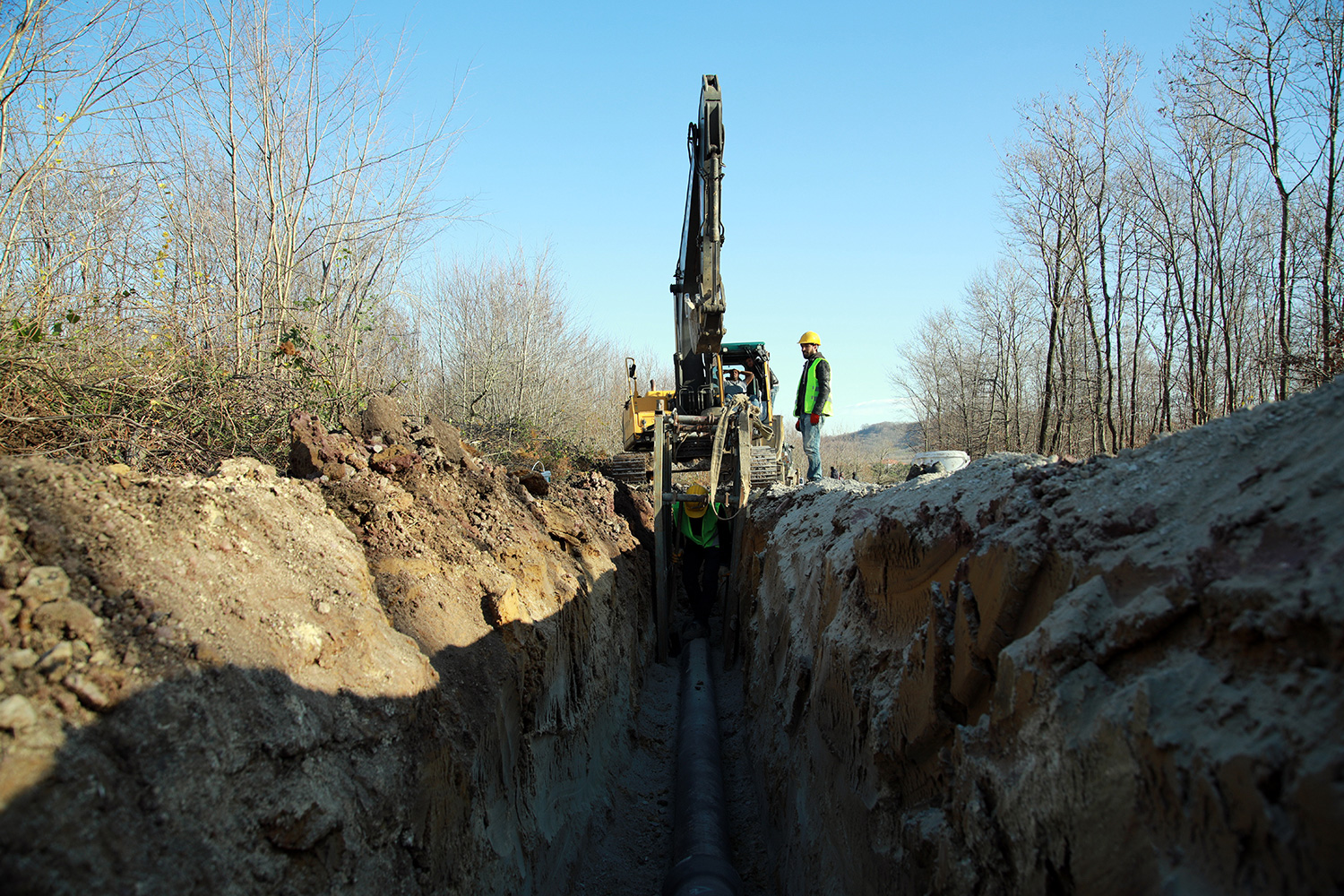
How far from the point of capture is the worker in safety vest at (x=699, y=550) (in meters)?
9.52

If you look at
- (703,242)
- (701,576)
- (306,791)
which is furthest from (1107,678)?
(701,576)

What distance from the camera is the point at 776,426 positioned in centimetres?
1355

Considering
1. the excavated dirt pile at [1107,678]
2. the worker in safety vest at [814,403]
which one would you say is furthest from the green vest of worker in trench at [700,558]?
the excavated dirt pile at [1107,678]

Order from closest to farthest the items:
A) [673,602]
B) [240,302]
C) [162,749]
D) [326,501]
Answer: [162,749]
[326,501]
[240,302]
[673,602]

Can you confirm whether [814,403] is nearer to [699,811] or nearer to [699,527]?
[699,527]

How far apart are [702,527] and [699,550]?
568mm

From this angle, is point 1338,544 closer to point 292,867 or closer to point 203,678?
point 292,867

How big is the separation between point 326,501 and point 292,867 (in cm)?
216

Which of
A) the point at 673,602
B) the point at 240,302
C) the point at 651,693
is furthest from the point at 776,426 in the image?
the point at 240,302

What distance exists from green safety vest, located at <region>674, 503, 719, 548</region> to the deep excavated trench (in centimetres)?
483

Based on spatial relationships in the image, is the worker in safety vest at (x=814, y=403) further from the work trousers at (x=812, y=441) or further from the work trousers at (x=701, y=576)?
the work trousers at (x=701, y=576)

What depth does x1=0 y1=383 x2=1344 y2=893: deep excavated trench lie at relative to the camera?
144 centimetres

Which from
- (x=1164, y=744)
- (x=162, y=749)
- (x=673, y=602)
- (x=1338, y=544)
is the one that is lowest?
(x=673, y=602)

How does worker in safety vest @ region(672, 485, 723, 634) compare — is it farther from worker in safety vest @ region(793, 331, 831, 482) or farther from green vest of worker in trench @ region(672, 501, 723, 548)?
worker in safety vest @ region(793, 331, 831, 482)
